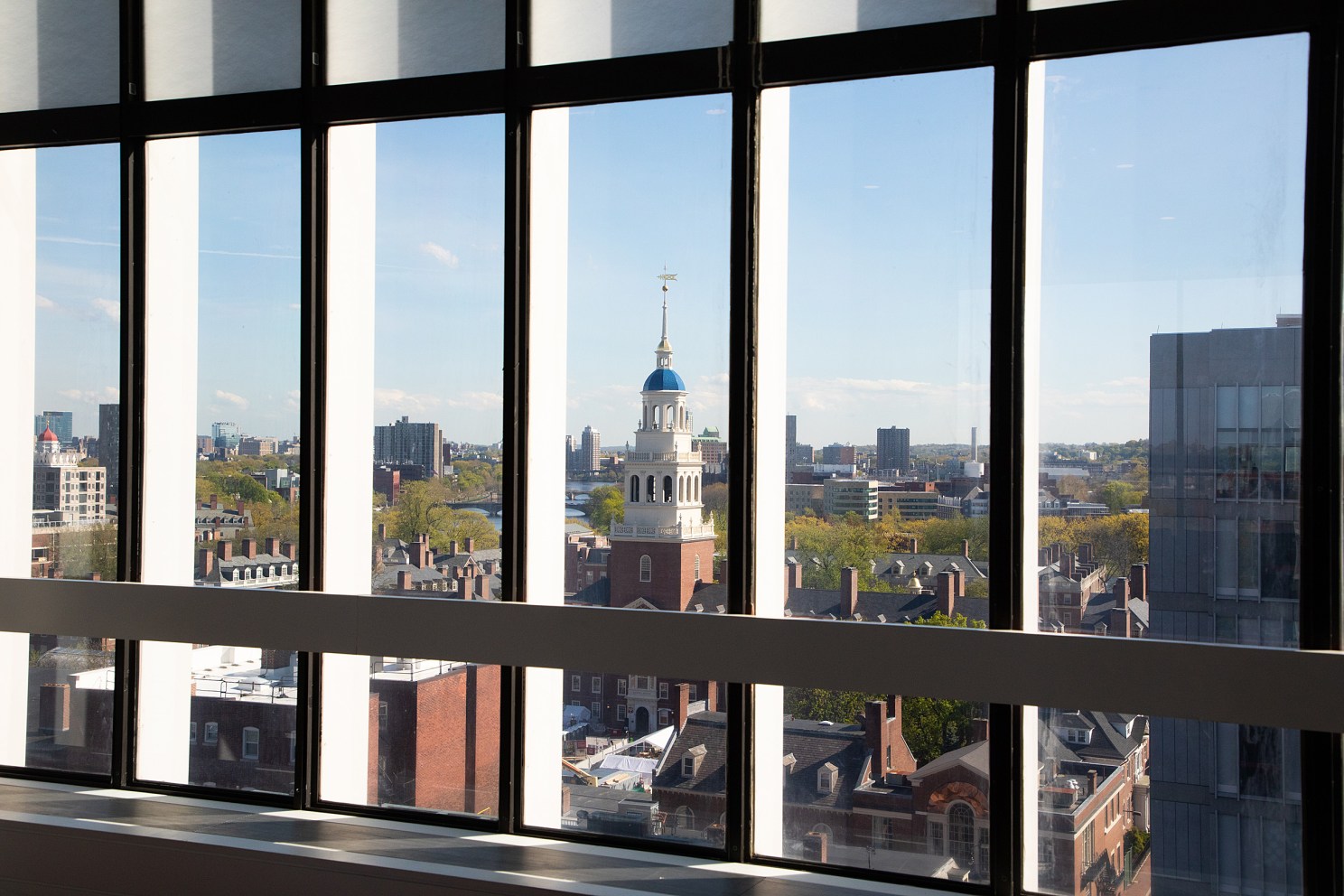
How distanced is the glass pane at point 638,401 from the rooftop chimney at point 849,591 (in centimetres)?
38

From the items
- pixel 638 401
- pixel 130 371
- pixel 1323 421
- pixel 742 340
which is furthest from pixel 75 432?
pixel 1323 421

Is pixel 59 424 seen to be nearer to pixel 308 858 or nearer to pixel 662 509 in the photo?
pixel 308 858

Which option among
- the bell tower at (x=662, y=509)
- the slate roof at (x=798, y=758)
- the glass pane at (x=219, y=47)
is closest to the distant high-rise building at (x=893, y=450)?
the bell tower at (x=662, y=509)

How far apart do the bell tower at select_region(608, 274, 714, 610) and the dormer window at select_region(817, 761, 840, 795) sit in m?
0.66

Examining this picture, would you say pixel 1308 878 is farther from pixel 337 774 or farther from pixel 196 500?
pixel 196 500

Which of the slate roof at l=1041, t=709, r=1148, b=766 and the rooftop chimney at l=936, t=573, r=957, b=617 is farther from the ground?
the rooftop chimney at l=936, t=573, r=957, b=617

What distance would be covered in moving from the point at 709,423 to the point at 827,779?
3.79ft

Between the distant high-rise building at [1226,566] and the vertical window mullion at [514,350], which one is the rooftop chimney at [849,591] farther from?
the vertical window mullion at [514,350]

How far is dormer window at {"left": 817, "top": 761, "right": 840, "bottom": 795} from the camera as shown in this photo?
3205 mm

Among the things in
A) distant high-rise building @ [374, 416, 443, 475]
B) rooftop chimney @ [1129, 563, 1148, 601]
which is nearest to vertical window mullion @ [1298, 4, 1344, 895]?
rooftop chimney @ [1129, 563, 1148, 601]

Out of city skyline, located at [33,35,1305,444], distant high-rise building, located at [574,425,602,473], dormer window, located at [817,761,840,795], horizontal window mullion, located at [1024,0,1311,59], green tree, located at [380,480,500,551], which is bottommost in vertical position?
dormer window, located at [817,761,840,795]

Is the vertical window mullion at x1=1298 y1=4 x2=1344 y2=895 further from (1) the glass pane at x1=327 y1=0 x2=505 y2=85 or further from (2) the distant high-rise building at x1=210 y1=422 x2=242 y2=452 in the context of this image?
(2) the distant high-rise building at x1=210 y1=422 x2=242 y2=452

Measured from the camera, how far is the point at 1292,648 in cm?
280

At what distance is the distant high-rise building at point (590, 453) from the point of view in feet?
11.6
